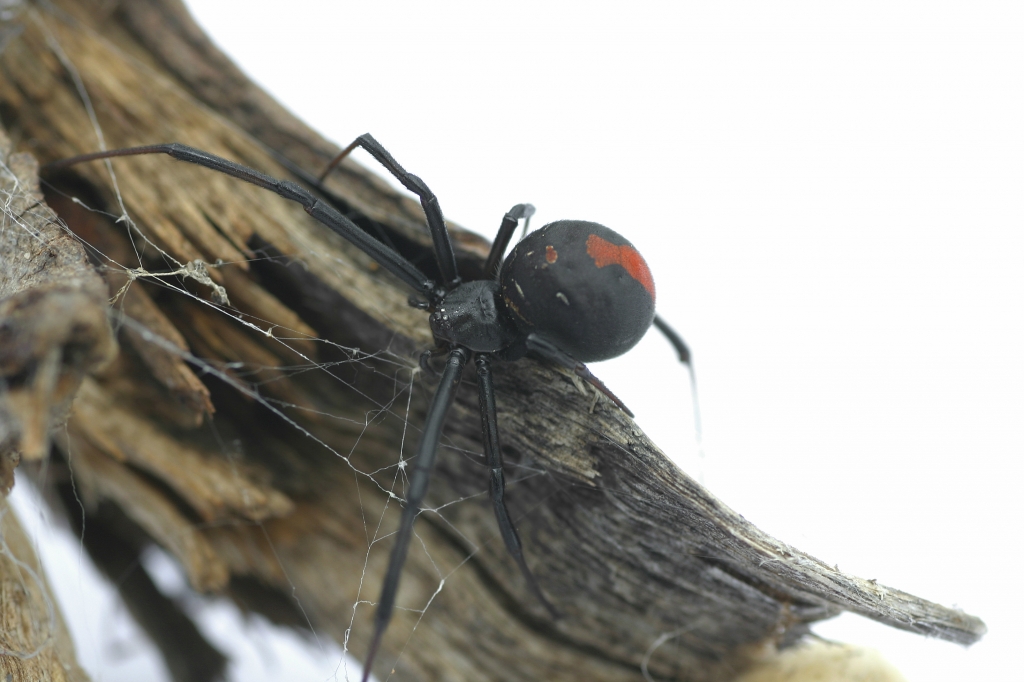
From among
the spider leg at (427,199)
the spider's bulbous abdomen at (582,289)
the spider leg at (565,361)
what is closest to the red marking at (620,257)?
the spider's bulbous abdomen at (582,289)

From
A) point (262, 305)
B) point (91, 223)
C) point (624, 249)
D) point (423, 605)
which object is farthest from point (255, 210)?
point (423, 605)

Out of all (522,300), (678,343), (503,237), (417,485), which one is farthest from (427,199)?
(678,343)

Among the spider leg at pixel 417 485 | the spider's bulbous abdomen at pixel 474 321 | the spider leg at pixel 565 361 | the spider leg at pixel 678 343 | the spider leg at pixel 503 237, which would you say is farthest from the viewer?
the spider leg at pixel 678 343

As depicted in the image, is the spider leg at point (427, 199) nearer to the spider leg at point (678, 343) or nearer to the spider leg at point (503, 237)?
the spider leg at point (503, 237)

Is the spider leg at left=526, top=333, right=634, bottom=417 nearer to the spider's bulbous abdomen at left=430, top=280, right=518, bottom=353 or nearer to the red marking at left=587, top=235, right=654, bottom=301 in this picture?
the spider's bulbous abdomen at left=430, top=280, right=518, bottom=353

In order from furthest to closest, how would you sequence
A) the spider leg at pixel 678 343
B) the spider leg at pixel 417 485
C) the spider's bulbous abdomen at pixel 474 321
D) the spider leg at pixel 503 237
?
the spider leg at pixel 678 343 → the spider leg at pixel 503 237 → the spider's bulbous abdomen at pixel 474 321 → the spider leg at pixel 417 485

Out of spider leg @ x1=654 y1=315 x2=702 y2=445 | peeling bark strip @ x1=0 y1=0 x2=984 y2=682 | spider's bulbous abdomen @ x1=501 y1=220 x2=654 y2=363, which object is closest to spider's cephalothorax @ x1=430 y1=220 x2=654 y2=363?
spider's bulbous abdomen @ x1=501 y1=220 x2=654 y2=363

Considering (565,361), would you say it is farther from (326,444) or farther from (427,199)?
(326,444)
